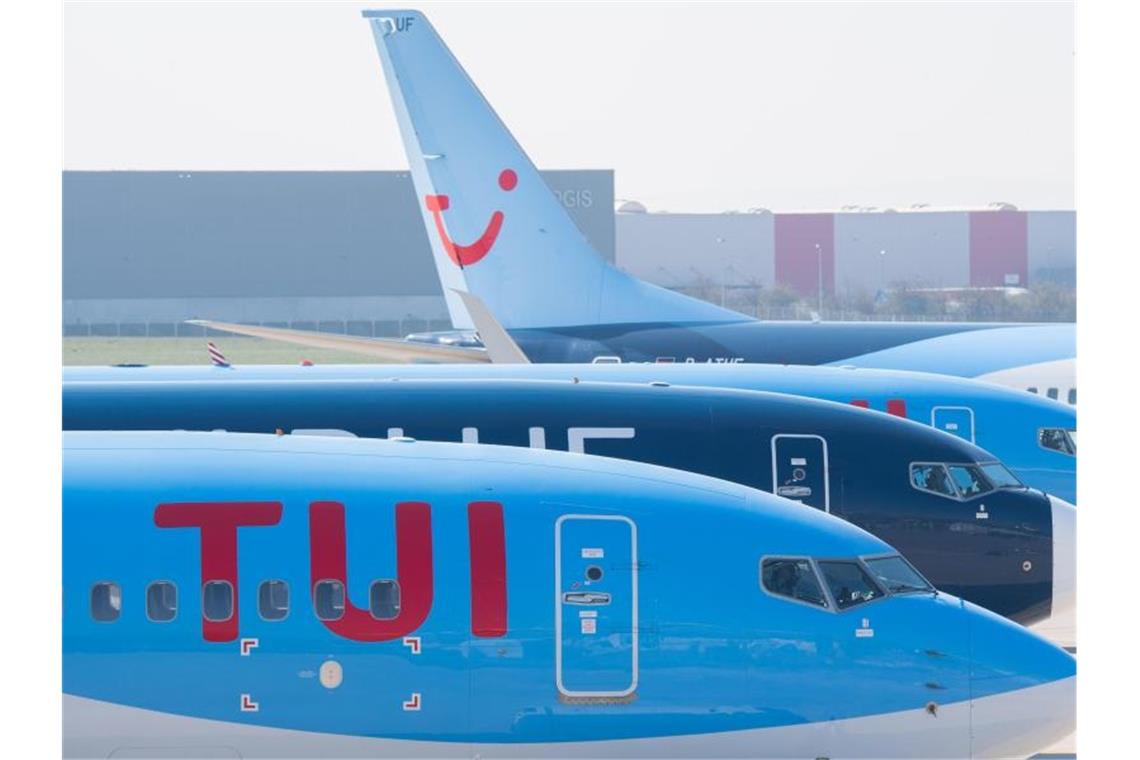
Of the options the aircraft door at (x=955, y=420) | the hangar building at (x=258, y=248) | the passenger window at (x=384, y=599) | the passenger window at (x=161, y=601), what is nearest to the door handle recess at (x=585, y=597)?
the passenger window at (x=384, y=599)

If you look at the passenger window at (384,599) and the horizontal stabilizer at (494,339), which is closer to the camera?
the passenger window at (384,599)

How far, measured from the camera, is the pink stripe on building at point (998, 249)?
11788 cm

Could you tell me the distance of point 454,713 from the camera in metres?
11.7

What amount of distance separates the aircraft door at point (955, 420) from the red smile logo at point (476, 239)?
14.4 metres

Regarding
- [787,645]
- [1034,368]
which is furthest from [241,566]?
[1034,368]

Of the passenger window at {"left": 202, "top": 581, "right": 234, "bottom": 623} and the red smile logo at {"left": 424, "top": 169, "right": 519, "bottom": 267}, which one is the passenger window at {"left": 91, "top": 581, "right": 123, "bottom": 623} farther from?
the red smile logo at {"left": 424, "top": 169, "right": 519, "bottom": 267}

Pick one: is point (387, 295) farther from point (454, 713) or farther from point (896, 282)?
point (454, 713)

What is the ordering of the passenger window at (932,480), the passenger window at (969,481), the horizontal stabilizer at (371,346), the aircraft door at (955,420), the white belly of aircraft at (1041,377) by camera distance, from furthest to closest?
1. the horizontal stabilizer at (371,346)
2. the white belly of aircraft at (1041,377)
3. the aircraft door at (955,420)
4. the passenger window at (969,481)
5. the passenger window at (932,480)

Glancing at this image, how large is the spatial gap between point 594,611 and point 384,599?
1399mm

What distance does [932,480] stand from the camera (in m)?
18.3

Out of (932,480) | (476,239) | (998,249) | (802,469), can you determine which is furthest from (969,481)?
(998,249)

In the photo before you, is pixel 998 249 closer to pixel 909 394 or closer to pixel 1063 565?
pixel 909 394

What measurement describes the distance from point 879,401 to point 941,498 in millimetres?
4782

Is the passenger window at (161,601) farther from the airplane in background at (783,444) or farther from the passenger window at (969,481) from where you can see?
the passenger window at (969,481)
